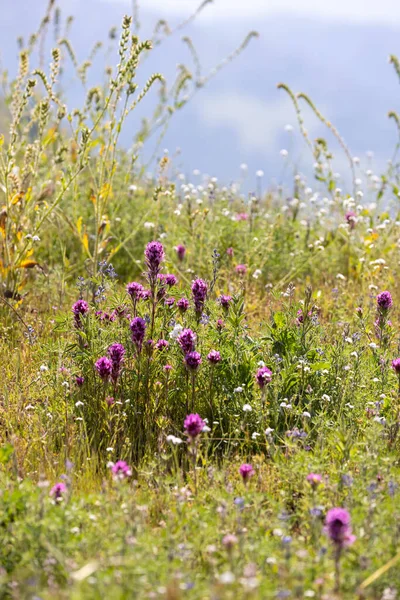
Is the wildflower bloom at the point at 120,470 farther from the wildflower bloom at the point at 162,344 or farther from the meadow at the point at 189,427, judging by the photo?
the wildflower bloom at the point at 162,344

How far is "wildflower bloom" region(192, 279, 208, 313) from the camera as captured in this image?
3.81 metres

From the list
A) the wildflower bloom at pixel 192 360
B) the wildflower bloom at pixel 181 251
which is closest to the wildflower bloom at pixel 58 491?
the wildflower bloom at pixel 192 360

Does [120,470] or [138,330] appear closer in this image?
[120,470]

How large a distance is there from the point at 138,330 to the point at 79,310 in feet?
1.62

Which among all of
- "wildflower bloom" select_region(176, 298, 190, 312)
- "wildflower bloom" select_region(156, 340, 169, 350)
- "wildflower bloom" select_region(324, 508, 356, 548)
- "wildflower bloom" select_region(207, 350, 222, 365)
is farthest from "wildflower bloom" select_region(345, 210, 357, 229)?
"wildflower bloom" select_region(324, 508, 356, 548)

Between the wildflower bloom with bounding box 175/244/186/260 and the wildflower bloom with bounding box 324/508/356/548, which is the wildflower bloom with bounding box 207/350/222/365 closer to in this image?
the wildflower bloom with bounding box 324/508/356/548

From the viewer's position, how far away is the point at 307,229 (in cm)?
754

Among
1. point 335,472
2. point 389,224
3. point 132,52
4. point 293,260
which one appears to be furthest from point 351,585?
point 389,224

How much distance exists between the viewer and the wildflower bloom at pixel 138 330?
3.59 m

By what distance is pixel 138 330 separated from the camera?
363cm

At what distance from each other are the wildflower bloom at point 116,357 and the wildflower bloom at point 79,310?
0.40 m

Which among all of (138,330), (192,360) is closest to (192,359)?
(192,360)

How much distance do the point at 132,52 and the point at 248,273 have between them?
7.20 ft

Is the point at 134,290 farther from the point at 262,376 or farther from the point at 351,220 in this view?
the point at 351,220
